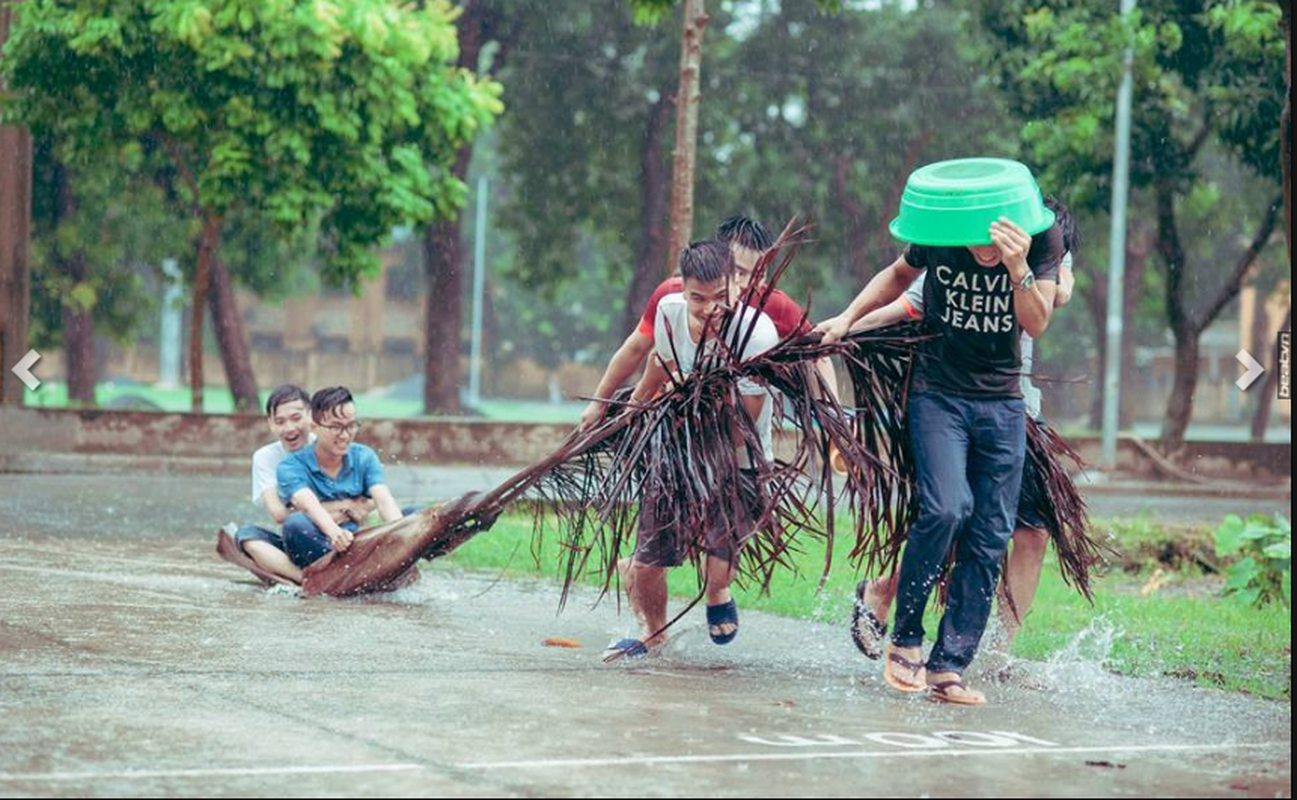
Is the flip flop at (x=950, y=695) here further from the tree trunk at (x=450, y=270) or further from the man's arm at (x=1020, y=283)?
the tree trunk at (x=450, y=270)

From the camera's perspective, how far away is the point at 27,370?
20.7 m

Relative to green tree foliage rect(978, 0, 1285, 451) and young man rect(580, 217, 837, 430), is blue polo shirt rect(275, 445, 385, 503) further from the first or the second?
green tree foliage rect(978, 0, 1285, 451)

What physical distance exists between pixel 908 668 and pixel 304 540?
3.42 m

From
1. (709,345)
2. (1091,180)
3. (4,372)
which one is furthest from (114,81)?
(709,345)

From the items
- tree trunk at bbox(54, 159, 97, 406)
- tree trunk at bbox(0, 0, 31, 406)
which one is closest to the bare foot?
tree trunk at bbox(0, 0, 31, 406)

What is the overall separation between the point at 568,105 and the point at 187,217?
9074 mm

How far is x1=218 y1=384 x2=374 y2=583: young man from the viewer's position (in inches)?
365

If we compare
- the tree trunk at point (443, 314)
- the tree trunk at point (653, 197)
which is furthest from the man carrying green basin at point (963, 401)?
the tree trunk at point (653, 197)

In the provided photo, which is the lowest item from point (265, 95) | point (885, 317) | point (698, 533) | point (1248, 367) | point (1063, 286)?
point (698, 533)

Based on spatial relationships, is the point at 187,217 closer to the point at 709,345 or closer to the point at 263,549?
the point at 263,549

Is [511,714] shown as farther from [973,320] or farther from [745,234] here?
[745,234]

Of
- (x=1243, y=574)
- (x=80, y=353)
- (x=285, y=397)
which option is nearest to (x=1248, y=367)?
(x=1243, y=574)

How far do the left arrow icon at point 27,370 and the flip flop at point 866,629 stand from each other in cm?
1484

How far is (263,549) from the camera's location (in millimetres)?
9352
